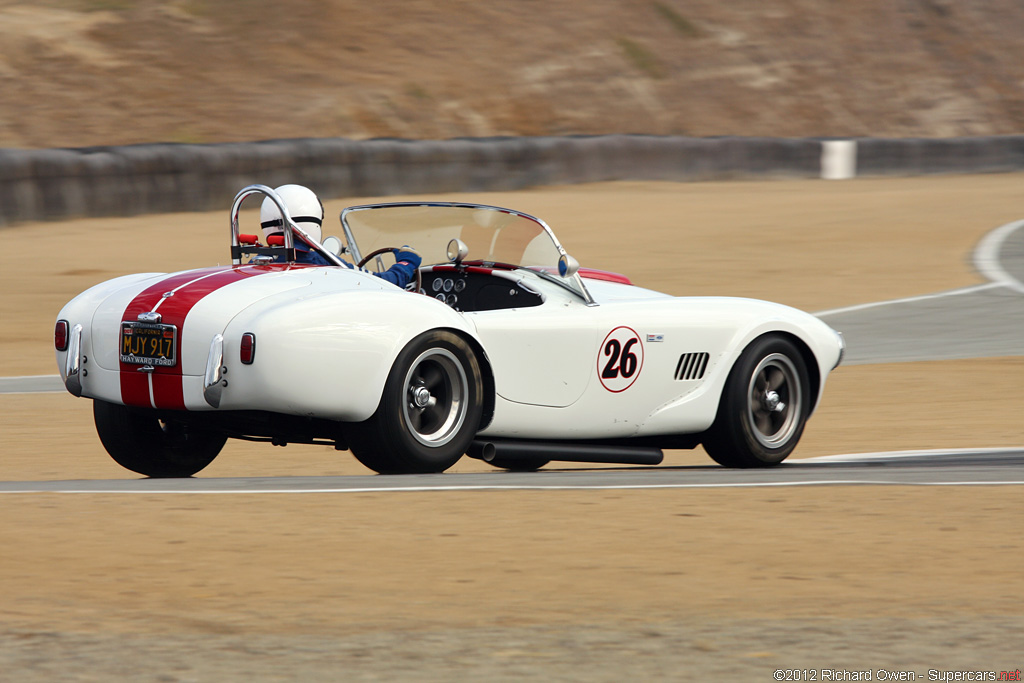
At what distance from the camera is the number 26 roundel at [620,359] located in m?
7.22

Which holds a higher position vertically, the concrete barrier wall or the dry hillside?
the dry hillside

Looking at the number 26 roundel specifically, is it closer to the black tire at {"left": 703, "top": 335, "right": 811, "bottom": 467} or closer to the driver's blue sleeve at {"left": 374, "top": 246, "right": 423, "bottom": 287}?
the black tire at {"left": 703, "top": 335, "right": 811, "bottom": 467}

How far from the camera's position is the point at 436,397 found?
21.5ft

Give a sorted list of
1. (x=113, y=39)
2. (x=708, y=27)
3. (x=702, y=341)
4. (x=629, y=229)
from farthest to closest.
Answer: (x=708, y=27) < (x=113, y=39) < (x=629, y=229) < (x=702, y=341)

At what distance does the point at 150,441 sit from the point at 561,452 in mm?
1914

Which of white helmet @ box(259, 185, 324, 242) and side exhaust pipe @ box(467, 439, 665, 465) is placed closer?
side exhaust pipe @ box(467, 439, 665, 465)

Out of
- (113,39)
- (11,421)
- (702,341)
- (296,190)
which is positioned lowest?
(11,421)

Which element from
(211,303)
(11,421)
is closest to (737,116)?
(11,421)

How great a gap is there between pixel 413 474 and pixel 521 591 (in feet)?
6.65

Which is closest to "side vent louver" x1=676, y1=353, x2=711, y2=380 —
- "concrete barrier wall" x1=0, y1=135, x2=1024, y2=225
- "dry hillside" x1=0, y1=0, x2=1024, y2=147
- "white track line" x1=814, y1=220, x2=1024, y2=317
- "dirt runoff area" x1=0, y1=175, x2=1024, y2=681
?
"dirt runoff area" x1=0, y1=175, x2=1024, y2=681

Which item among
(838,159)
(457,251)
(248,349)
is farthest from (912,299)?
(838,159)

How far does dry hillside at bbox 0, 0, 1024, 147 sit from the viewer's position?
36.8 metres

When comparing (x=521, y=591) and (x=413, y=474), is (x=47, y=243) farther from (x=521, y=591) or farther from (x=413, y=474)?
(x=521, y=591)

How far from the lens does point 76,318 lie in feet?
22.1
